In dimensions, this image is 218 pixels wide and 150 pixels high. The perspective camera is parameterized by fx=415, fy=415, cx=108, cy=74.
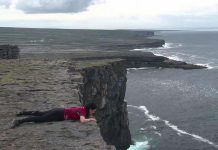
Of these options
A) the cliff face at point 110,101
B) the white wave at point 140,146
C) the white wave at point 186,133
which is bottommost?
the white wave at point 140,146

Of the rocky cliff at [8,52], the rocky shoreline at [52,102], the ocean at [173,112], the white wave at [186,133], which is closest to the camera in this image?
the rocky shoreline at [52,102]

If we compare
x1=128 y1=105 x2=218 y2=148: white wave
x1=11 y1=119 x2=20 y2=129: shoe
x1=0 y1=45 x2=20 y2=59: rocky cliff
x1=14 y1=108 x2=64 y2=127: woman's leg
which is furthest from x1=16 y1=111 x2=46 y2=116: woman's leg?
x1=128 y1=105 x2=218 y2=148: white wave

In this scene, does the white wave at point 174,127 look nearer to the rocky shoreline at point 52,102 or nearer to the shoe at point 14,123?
the rocky shoreline at point 52,102

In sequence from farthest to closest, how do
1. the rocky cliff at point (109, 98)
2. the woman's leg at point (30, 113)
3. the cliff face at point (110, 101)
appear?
1. the cliff face at point (110, 101)
2. the rocky cliff at point (109, 98)
3. the woman's leg at point (30, 113)

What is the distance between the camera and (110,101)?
46719mm

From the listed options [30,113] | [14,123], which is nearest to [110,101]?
[30,113]

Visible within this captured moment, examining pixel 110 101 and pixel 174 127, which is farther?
pixel 174 127

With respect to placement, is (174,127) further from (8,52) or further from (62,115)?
(62,115)

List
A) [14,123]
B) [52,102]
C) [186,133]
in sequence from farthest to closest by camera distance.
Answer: [186,133] < [52,102] < [14,123]

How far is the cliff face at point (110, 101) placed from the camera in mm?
40884

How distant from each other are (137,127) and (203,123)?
355 inches

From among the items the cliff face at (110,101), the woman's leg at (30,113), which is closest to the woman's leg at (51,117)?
the woman's leg at (30,113)

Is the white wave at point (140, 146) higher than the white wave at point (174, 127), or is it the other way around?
the white wave at point (174, 127)

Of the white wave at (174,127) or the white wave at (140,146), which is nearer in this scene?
the white wave at (140,146)
